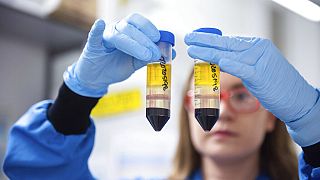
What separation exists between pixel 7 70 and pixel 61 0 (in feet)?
1.78

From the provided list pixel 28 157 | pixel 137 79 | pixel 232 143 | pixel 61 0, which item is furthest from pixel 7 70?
pixel 232 143

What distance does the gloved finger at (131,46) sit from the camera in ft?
4.05

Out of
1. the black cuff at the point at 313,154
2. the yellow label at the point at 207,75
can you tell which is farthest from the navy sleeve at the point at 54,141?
the black cuff at the point at 313,154

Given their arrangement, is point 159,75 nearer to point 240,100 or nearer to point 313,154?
point 313,154

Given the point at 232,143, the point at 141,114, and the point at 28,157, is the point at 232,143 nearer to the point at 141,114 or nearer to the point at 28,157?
the point at 28,157

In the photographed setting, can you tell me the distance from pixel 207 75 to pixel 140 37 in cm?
21

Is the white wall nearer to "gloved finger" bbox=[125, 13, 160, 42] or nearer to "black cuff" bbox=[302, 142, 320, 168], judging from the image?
"gloved finger" bbox=[125, 13, 160, 42]

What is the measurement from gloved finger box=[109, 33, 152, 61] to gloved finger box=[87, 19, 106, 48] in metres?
0.06

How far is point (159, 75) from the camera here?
122cm

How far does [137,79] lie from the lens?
9.31 ft

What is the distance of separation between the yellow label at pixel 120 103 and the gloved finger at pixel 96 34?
4.78 feet

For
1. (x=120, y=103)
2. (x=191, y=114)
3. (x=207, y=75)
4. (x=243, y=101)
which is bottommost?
(x=120, y=103)

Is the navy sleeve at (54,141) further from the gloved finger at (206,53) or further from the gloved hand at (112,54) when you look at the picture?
the gloved finger at (206,53)

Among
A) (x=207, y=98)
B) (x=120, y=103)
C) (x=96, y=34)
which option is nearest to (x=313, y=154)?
(x=207, y=98)
